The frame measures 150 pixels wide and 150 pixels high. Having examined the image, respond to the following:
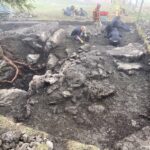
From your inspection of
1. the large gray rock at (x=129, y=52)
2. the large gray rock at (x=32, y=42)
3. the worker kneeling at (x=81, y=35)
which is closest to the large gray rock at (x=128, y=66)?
the large gray rock at (x=129, y=52)

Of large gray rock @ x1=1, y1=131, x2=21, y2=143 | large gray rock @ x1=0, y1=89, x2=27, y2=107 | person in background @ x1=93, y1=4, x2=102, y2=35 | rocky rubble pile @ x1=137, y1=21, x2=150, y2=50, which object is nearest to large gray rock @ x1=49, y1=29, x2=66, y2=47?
large gray rock @ x1=0, y1=89, x2=27, y2=107

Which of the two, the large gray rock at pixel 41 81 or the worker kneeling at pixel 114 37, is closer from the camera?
the large gray rock at pixel 41 81

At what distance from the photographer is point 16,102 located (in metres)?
12.0

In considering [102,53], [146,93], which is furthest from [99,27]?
[146,93]

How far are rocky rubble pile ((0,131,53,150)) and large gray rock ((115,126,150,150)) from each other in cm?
230

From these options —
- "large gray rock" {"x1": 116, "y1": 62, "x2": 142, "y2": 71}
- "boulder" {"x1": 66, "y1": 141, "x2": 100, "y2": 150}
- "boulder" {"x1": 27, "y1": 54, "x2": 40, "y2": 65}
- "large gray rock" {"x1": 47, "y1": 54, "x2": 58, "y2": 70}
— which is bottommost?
"boulder" {"x1": 66, "y1": 141, "x2": 100, "y2": 150}

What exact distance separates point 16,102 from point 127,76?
4.99 meters

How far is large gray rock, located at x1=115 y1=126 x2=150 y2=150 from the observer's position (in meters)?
9.18

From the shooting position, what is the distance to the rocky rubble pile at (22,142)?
8812 millimetres

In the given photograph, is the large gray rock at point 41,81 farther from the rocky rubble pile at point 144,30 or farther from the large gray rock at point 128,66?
the rocky rubble pile at point 144,30

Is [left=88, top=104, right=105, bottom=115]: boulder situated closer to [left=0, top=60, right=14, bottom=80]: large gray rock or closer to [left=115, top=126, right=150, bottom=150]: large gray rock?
[left=115, top=126, right=150, bottom=150]: large gray rock

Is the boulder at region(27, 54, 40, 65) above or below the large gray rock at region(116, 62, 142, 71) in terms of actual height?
below

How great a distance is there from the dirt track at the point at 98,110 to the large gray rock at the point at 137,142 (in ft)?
1.00

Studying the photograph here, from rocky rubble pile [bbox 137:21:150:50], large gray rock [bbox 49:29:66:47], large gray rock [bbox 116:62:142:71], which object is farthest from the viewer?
rocky rubble pile [bbox 137:21:150:50]
